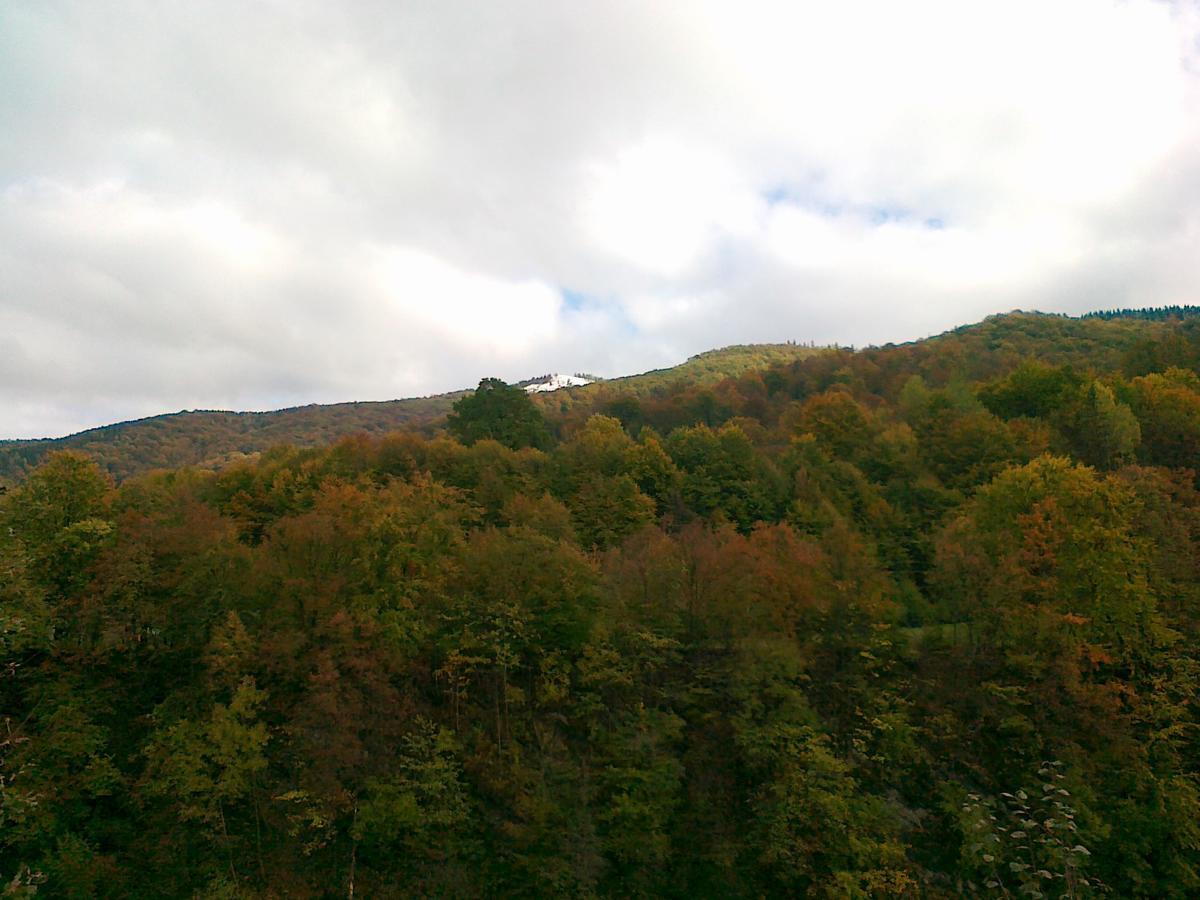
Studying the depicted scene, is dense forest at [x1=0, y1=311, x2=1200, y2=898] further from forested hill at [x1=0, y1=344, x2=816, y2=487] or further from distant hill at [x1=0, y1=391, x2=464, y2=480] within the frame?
distant hill at [x1=0, y1=391, x2=464, y2=480]

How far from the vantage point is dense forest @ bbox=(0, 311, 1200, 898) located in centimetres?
2233

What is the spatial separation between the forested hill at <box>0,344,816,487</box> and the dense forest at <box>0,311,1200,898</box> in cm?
5868

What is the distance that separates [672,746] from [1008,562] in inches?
617

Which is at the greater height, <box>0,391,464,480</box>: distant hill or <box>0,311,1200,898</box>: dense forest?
<box>0,391,464,480</box>: distant hill

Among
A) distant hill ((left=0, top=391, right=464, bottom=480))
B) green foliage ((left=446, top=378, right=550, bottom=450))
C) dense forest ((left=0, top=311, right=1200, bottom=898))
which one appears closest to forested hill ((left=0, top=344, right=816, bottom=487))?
distant hill ((left=0, top=391, right=464, bottom=480))

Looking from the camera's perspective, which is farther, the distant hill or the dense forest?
the distant hill

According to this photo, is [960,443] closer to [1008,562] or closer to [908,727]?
[1008,562]

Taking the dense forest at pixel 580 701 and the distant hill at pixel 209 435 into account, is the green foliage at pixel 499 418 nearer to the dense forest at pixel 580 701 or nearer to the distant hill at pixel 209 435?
the dense forest at pixel 580 701

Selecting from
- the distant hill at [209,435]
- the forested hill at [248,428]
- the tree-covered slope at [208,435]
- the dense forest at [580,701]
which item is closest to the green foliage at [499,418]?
the dense forest at [580,701]

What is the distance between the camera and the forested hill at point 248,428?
10481cm

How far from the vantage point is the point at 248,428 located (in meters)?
152

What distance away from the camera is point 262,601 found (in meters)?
26.2

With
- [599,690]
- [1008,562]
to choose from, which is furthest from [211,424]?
[1008,562]

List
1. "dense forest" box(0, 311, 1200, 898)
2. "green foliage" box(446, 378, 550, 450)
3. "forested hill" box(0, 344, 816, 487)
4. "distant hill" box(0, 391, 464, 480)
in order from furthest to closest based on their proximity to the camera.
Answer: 1. "forested hill" box(0, 344, 816, 487)
2. "distant hill" box(0, 391, 464, 480)
3. "green foliage" box(446, 378, 550, 450)
4. "dense forest" box(0, 311, 1200, 898)
